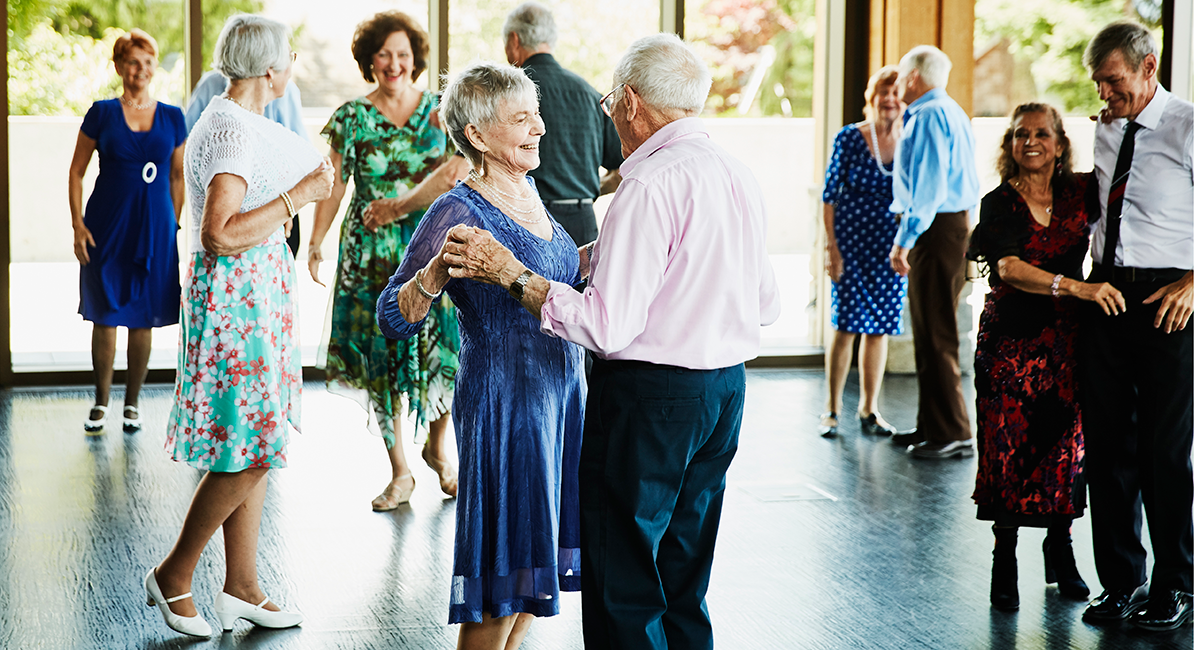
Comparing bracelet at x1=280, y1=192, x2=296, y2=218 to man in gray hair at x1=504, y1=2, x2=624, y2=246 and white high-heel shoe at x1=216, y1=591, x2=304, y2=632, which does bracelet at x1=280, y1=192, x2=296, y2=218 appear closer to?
white high-heel shoe at x1=216, y1=591, x2=304, y2=632

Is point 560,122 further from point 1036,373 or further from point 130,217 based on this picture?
point 130,217

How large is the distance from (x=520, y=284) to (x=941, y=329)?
3634 millimetres

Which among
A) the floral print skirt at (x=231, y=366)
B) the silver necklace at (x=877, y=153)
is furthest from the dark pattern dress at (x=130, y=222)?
the silver necklace at (x=877, y=153)

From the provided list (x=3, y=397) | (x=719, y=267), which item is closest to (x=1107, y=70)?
(x=719, y=267)

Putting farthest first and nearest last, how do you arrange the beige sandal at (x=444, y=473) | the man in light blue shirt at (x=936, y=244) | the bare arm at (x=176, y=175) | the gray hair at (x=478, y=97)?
the bare arm at (x=176, y=175) < the man in light blue shirt at (x=936, y=244) < the beige sandal at (x=444, y=473) < the gray hair at (x=478, y=97)

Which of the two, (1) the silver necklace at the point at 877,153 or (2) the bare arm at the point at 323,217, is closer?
(2) the bare arm at the point at 323,217

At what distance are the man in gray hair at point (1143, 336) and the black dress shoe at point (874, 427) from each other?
95.0 inches

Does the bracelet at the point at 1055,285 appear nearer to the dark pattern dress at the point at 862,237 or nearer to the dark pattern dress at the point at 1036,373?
the dark pattern dress at the point at 1036,373

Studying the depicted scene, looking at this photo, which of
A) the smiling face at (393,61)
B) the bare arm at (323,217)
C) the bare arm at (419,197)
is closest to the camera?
the bare arm at (419,197)

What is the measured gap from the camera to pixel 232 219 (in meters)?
2.98

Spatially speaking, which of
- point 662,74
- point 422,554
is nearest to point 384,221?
point 422,554

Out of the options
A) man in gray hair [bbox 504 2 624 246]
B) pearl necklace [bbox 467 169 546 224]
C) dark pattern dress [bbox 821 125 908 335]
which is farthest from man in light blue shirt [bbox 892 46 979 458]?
pearl necklace [bbox 467 169 546 224]

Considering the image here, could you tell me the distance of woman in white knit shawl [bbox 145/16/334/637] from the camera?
9.82 feet

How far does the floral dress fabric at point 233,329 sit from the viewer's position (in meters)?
3.03
